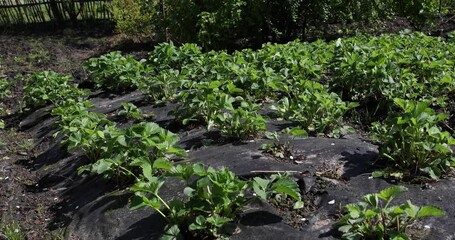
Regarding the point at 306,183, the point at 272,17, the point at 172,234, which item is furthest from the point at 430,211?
the point at 272,17

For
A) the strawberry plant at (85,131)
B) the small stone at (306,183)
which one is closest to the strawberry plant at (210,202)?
the small stone at (306,183)

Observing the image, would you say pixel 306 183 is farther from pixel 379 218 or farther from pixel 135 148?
pixel 135 148

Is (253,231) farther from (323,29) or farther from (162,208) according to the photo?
(323,29)

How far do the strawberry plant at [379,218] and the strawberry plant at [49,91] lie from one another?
420 centimetres

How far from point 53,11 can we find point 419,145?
40.2ft

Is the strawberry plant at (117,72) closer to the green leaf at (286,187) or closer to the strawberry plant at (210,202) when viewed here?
the strawberry plant at (210,202)

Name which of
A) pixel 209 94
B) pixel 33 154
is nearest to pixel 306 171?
pixel 209 94

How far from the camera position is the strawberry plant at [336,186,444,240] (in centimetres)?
235

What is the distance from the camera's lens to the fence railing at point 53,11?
13.4 m

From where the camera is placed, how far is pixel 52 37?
12375mm

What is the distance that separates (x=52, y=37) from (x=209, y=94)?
9262mm

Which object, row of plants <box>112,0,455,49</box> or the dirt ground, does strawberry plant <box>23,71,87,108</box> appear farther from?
row of plants <box>112,0,455,49</box>

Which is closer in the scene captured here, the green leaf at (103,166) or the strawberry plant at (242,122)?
the green leaf at (103,166)

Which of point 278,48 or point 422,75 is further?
point 278,48
